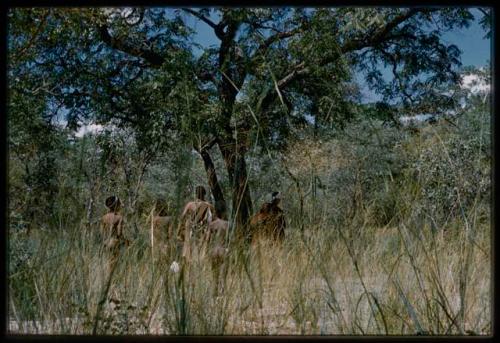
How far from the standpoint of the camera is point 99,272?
2635 mm

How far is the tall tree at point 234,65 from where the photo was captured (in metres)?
6.38

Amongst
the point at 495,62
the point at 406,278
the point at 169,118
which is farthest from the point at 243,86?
the point at 495,62

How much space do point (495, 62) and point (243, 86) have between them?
17.9ft

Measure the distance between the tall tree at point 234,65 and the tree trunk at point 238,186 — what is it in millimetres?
475

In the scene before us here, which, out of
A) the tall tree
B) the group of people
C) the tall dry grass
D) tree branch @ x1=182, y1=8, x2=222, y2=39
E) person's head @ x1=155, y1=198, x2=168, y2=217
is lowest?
the tall dry grass

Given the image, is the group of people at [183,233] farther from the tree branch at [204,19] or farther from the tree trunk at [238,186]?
the tree branch at [204,19]

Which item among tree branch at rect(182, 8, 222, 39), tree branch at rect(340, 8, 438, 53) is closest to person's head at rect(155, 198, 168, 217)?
tree branch at rect(340, 8, 438, 53)

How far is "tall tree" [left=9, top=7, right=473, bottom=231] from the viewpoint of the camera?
638cm

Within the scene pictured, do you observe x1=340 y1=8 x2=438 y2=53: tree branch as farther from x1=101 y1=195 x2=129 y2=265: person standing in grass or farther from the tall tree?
x1=101 y1=195 x2=129 y2=265: person standing in grass

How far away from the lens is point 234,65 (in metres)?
6.67

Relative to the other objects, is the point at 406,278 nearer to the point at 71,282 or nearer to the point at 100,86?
the point at 71,282

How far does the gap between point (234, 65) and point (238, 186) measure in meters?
2.19

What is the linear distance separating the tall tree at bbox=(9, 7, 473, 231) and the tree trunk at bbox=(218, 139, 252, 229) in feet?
1.56

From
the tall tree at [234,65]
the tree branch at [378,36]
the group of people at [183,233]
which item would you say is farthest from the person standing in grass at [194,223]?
the tree branch at [378,36]
